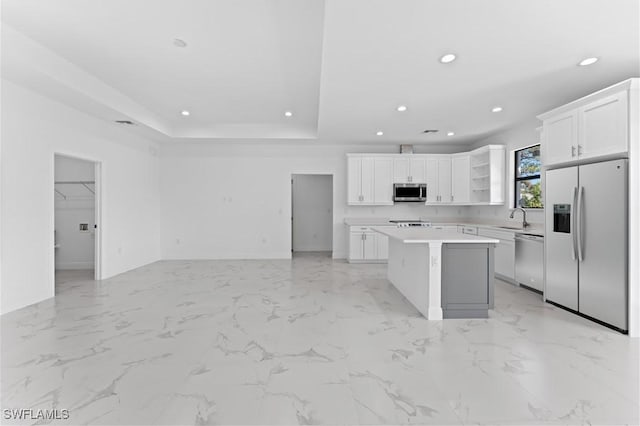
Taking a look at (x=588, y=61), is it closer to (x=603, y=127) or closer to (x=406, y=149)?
(x=603, y=127)

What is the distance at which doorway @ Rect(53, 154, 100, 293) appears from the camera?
228 inches

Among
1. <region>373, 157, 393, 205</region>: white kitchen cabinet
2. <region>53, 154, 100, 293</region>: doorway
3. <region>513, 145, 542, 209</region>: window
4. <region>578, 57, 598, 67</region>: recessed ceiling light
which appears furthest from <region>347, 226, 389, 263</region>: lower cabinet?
<region>53, 154, 100, 293</region>: doorway

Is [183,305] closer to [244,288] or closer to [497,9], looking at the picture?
[244,288]

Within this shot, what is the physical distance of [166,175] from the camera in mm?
6824

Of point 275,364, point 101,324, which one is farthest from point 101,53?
point 275,364

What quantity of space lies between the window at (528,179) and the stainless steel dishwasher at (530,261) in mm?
1002

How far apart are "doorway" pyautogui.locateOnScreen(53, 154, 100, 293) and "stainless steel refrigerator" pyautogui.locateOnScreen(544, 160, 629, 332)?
7.74 m

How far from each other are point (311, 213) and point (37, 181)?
5.70 meters

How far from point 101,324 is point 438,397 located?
327 centimetres

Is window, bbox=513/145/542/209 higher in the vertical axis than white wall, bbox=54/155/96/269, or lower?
higher

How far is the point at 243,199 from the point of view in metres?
6.96

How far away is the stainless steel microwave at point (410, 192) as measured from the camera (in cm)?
654

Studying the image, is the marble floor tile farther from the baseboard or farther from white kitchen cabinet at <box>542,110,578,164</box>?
the baseboard

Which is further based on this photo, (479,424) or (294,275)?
(294,275)
